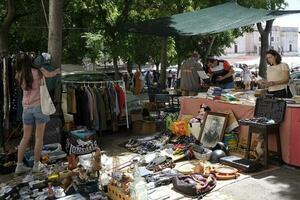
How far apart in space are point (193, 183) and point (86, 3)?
11.7 m

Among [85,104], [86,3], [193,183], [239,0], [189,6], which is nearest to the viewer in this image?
[193,183]

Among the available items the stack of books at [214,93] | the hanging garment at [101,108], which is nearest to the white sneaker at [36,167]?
the hanging garment at [101,108]

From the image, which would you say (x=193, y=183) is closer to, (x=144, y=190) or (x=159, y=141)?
(x=144, y=190)

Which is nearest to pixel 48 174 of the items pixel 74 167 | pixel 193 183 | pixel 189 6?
pixel 74 167

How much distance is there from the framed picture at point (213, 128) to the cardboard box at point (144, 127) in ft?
6.27

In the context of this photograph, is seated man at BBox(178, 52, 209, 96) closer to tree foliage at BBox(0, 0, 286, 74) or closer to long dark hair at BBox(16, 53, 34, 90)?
tree foliage at BBox(0, 0, 286, 74)

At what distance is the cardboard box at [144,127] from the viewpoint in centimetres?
889

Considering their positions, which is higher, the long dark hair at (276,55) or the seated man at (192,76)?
the long dark hair at (276,55)

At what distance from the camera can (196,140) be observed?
7273 millimetres

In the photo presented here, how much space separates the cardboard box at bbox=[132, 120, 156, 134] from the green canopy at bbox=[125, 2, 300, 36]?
255cm

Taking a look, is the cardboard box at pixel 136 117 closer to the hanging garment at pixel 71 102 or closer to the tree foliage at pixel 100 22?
the hanging garment at pixel 71 102

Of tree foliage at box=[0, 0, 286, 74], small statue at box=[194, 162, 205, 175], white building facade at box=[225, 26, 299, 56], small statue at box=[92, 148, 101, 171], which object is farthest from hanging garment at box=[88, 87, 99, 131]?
white building facade at box=[225, 26, 299, 56]

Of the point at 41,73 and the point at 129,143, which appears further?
the point at 129,143

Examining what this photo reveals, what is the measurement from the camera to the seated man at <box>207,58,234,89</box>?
9.30 m
